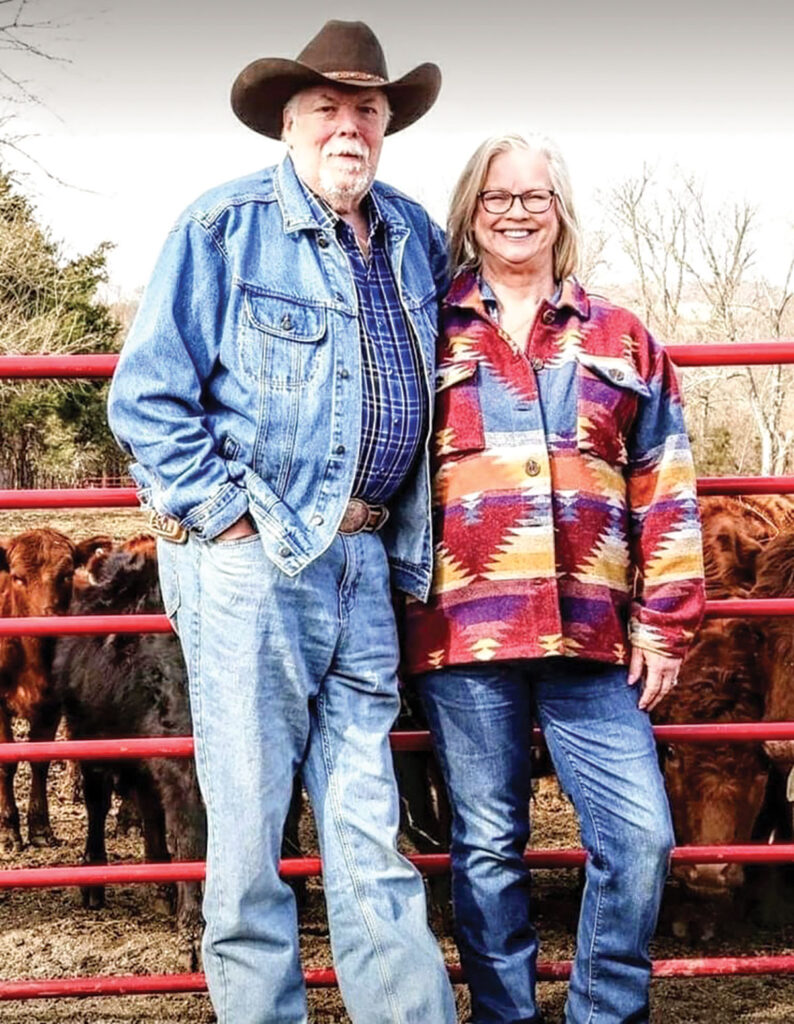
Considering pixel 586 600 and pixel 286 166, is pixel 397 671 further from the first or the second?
pixel 286 166

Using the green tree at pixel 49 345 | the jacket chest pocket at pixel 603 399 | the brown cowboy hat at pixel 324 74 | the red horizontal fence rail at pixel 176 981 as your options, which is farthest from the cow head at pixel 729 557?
the green tree at pixel 49 345

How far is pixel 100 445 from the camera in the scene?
27.5 m

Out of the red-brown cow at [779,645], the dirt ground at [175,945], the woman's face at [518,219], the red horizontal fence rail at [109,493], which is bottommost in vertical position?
the dirt ground at [175,945]

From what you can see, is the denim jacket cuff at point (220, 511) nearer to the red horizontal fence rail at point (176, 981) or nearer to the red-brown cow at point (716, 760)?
the red horizontal fence rail at point (176, 981)

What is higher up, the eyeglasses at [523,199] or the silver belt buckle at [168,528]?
the eyeglasses at [523,199]

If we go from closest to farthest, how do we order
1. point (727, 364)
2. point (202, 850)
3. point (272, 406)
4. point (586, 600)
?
point (272, 406)
point (586, 600)
point (727, 364)
point (202, 850)

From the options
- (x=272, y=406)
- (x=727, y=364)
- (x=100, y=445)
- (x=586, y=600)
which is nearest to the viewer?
(x=272, y=406)

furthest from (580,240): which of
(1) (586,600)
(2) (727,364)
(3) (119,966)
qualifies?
(3) (119,966)

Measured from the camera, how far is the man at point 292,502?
2850 millimetres

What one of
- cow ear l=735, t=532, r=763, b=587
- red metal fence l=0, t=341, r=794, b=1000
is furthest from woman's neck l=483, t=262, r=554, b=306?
cow ear l=735, t=532, r=763, b=587

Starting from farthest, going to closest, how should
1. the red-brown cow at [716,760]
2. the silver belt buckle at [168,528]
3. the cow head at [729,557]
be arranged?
the cow head at [729,557]
the red-brown cow at [716,760]
the silver belt buckle at [168,528]

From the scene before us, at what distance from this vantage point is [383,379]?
2.96 metres

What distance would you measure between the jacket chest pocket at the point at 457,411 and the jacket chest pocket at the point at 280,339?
36 cm

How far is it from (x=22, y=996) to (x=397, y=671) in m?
1.50
